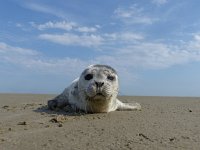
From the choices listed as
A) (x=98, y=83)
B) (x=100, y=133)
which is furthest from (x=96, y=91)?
(x=100, y=133)

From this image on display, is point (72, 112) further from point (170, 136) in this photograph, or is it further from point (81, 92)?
point (170, 136)

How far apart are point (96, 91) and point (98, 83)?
164 mm

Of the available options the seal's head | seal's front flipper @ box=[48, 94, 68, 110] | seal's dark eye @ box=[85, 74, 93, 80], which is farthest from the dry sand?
seal's front flipper @ box=[48, 94, 68, 110]

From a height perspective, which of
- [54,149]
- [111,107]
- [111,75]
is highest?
[111,75]

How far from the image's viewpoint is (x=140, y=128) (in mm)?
5891

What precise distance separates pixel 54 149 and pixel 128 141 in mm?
930

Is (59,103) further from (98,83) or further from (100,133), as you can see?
(100,133)

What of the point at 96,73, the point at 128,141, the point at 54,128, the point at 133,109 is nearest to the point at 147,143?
the point at 128,141

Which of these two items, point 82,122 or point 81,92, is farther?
point 81,92

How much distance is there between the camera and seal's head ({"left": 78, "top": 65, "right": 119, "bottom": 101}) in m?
8.02

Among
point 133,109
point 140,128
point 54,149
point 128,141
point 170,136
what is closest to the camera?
point 54,149

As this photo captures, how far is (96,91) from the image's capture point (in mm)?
8008

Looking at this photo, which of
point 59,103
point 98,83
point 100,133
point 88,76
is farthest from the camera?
point 59,103

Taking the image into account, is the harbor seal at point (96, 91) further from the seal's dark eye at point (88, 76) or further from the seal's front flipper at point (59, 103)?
the seal's front flipper at point (59, 103)
